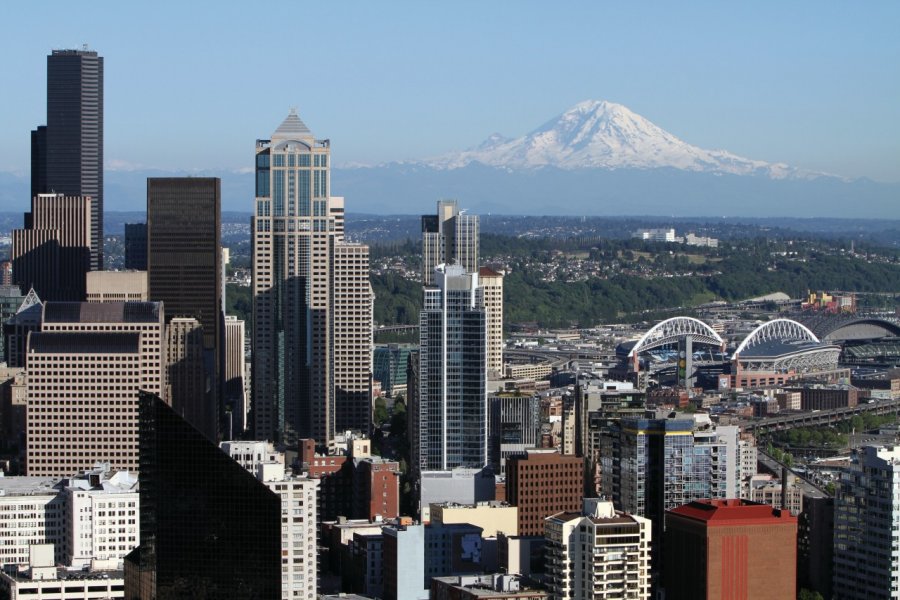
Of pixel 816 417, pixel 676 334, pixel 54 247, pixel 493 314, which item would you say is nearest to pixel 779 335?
pixel 676 334

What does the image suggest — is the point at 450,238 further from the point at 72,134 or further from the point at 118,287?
the point at 72,134

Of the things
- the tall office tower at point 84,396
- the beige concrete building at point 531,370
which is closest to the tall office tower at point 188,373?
the tall office tower at point 84,396

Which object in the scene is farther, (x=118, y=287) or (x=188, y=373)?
(x=118, y=287)

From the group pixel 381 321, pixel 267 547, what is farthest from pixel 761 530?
pixel 381 321

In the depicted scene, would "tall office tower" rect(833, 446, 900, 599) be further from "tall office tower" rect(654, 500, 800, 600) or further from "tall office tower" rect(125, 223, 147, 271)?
"tall office tower" rect(125, 223, 147, 271)

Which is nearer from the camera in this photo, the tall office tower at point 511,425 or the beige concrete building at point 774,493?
the beige concrete building at point 774,493

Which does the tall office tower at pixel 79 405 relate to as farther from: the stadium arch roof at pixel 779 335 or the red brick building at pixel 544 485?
the stadium arch roof at pixel 779 335

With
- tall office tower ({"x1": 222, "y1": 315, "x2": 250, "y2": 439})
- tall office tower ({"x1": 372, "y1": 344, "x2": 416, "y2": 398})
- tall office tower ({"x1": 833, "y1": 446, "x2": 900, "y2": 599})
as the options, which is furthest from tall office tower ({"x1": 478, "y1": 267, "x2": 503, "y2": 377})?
tall office tower ({"x1": 833, "y1": 446, "x2": 900, "y2": 599})
